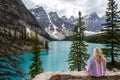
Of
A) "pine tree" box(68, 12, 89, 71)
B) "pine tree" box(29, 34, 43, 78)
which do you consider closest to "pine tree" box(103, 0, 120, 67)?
"pine tree" box(68, 12, 89, 71)

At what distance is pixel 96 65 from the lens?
1138 cm

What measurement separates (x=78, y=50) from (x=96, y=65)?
111 ft

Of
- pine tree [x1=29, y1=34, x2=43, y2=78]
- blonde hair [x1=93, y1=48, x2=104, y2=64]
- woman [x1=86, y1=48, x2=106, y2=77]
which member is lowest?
pine tree [x1=29, y1=34, x2=43, y2=78]

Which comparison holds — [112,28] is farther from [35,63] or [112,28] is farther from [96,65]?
[96,65]

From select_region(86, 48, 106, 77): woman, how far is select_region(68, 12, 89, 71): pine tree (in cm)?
3231

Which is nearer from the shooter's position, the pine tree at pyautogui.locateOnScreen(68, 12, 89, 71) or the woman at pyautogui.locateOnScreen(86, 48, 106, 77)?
the woman at pyautogui.locateOnScreen(86, 48, 106, 77)

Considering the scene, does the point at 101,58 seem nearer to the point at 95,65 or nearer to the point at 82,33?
the point at 95,65

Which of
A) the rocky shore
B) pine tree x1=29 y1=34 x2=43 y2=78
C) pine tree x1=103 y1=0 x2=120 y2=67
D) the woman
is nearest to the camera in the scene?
the rocky shore

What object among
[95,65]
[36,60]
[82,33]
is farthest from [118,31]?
[95,65]

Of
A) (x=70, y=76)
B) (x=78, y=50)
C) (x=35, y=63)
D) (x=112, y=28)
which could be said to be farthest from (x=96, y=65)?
(x=78, y=50)

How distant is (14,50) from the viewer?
6844mm

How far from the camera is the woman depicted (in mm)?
11070

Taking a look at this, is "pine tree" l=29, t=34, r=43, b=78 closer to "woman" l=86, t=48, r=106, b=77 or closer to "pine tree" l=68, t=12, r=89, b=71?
"pine tree" l=68, t=12, r=89, b=71

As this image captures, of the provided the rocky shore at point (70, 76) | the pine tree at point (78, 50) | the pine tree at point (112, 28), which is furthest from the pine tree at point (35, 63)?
the rocky shore at point (70, 76)
